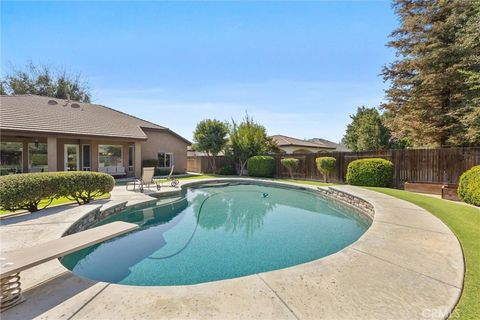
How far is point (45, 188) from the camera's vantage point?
7730mm

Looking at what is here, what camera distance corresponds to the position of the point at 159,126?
995 inches

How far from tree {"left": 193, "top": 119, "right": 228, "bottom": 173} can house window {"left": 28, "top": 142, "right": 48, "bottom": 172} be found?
12.7m

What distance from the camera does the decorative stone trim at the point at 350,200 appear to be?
8900 millimetres

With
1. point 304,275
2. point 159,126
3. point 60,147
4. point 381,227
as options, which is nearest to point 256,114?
point 159,126

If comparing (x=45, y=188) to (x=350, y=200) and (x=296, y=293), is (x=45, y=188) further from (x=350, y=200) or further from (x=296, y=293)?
(x=350, y=200)

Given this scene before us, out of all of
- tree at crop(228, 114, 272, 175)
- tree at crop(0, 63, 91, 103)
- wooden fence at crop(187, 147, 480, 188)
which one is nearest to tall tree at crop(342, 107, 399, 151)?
wooden fence at crop(187, 147, 480, 188)

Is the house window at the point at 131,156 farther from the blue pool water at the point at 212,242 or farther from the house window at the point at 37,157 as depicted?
the blue pool water at the point at 212,242

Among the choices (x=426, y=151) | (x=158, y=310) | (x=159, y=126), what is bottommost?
(x=158, y=310)

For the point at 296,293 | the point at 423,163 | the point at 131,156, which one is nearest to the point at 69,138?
the point at 131,156

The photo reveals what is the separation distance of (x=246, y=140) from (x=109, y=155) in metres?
12.4

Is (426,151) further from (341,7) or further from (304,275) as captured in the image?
(304,275)

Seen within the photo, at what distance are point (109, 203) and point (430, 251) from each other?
32.5 feet

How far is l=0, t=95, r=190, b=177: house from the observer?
15.4 metres

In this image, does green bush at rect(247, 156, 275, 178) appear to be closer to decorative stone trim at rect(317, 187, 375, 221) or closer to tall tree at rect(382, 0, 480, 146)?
decorative stone trim at rect(317, 187, 375, 221)
